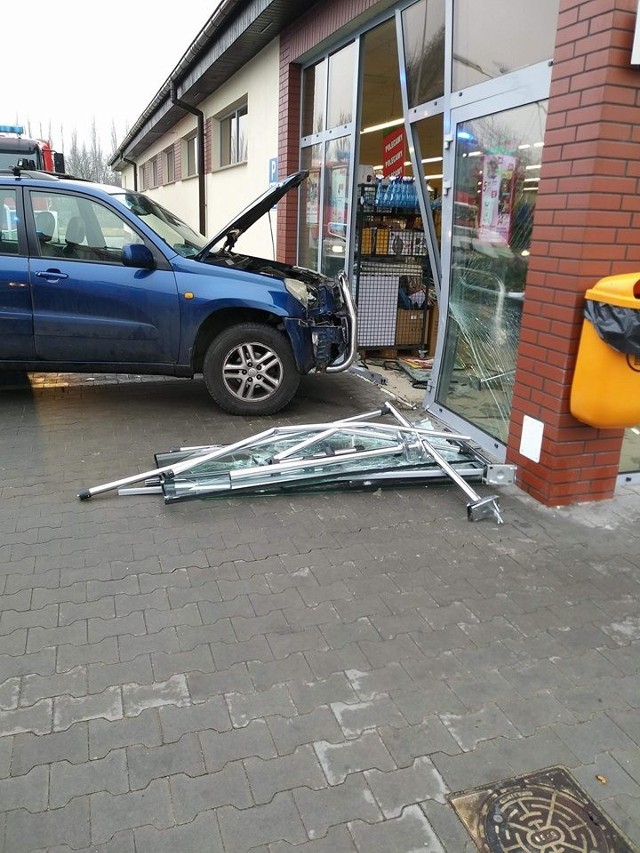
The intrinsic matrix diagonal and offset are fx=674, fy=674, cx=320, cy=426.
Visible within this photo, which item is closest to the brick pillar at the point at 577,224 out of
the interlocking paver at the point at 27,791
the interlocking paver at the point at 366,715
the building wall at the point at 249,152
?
the interlocking paver at the point at 366,715

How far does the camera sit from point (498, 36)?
4684 mm

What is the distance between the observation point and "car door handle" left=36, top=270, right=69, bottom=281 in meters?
5.63

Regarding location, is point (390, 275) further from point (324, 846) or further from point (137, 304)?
point (324, 846)

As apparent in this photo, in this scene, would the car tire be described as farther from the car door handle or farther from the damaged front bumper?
the car door handle

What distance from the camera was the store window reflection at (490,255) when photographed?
4.49 metres

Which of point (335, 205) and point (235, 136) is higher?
point (235, 136)

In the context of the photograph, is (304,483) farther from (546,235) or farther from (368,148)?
(368,148)

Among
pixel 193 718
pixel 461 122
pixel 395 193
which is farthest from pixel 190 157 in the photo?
pixel 193 718

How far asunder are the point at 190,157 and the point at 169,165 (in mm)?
3589

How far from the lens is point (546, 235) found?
394 cm

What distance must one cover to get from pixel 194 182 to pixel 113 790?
50.9ft

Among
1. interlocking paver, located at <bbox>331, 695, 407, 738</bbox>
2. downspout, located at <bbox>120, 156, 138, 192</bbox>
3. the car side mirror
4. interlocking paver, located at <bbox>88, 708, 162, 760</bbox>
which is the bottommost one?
interlocking paver, located at <bbox>88, 708, 162, 760</bbox>

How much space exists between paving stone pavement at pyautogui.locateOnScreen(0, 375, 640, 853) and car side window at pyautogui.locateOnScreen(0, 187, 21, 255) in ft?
7.50

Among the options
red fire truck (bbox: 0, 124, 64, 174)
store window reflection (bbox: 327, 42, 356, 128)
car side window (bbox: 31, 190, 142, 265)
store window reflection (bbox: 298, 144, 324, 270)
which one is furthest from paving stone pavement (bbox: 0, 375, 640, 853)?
red fire truck (bbox: 0, 124, 64, 174)
